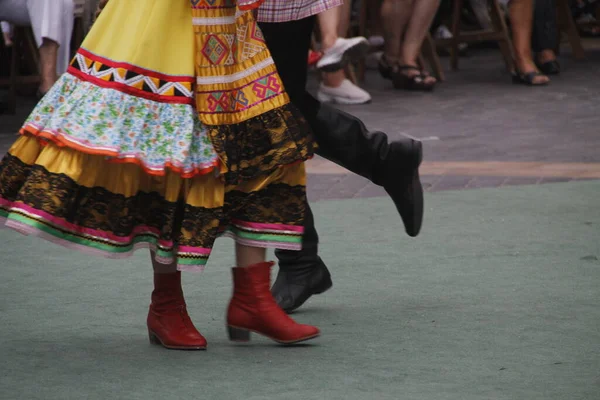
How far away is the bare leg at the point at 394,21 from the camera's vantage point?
28.6 feet

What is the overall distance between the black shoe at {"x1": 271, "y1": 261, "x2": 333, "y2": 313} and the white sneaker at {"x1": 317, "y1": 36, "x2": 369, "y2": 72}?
359 centimetres

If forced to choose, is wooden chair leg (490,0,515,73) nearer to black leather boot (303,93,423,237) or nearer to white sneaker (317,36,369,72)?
white sneaker (317,36,369,72)

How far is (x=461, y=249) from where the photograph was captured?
4230 millimetres

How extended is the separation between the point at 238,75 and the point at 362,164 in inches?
29.2

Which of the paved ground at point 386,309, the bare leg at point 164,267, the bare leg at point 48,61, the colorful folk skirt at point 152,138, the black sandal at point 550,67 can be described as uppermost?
the colorful folk skirt at point 152,138

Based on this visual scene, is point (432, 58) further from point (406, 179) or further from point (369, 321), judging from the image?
point (369, 321)

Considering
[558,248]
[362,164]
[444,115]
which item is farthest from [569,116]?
[362,164]

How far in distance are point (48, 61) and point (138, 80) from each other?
15.2 ft

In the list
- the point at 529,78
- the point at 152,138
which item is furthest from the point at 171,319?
the point at 529,78

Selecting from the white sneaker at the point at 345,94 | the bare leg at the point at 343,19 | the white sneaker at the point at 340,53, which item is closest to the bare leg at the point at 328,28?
the white sneaker at the point at 340,53

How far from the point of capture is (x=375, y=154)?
3.54 metres

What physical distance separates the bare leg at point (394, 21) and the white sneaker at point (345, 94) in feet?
2.41

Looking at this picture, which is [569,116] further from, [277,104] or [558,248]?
Answer: [277,104]

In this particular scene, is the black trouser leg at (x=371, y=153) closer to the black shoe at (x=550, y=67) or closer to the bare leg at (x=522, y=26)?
the bare leg at (x=522, y=26)
